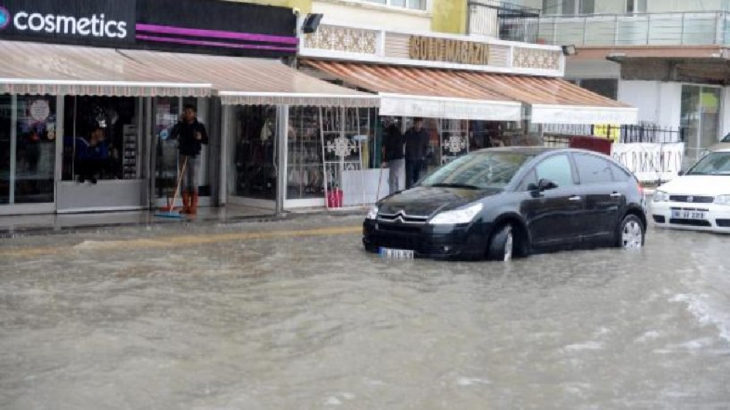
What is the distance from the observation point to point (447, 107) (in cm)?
1880

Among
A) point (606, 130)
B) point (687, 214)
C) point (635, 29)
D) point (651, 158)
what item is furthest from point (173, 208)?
point (635, 29)

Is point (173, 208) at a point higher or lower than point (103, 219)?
higher

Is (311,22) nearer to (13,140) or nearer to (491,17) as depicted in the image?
(13,140)

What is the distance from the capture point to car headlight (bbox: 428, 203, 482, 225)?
12312 millimetres

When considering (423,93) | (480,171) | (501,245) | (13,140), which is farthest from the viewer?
(423,93)

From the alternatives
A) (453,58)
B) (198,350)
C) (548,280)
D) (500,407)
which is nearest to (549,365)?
(500,407)

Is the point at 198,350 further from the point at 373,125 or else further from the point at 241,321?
the point at 373,125

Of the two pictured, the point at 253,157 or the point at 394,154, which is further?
the point at 394,154

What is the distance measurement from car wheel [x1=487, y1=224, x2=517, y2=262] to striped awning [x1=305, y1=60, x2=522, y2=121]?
519 cm

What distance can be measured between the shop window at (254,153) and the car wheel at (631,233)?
6607mm

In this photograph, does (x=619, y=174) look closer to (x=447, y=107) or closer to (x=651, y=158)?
(x=447, y=107)

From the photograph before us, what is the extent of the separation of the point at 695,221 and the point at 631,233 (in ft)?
8.09

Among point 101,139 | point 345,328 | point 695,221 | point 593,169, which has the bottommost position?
point 345,328

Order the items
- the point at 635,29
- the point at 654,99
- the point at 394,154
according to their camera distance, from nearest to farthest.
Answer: the point at 394,154, the point at 635,29, the point at 654,99
